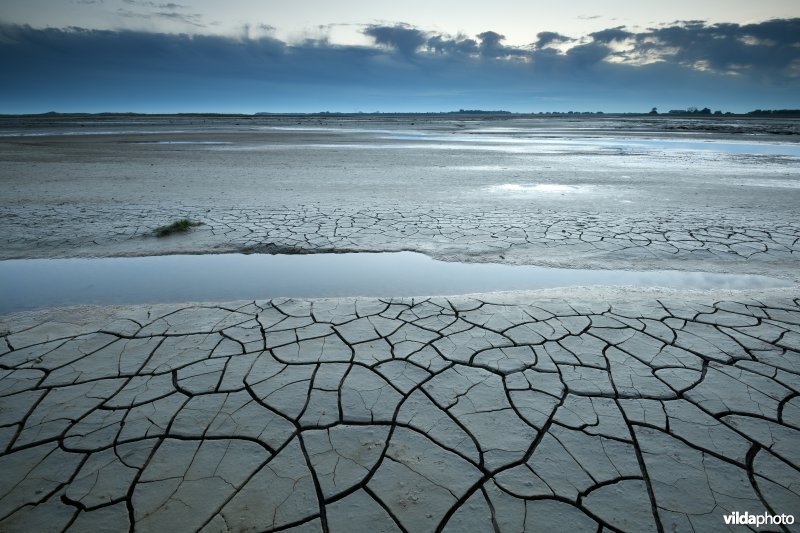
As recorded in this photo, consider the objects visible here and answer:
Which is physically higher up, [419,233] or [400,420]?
[419,233]

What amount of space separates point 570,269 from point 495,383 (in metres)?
2.48

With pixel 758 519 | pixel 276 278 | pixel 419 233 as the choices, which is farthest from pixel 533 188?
pixel 758 519

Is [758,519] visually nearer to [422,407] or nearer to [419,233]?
[422,407]

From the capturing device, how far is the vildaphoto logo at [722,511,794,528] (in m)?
1.53

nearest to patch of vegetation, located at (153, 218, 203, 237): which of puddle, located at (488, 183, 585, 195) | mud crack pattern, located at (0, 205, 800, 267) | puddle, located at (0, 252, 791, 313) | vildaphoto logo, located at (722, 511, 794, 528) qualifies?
mud crack pattern, located at (0, 205, 800, 267)

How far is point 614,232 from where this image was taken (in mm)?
5500

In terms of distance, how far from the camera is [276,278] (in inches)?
164

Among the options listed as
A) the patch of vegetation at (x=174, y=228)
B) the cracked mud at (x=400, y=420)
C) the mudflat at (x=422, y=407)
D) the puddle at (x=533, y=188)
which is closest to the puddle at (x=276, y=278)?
the mudflat at (x=422, y=407)

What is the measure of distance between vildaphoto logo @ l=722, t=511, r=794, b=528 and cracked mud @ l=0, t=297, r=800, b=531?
3cm

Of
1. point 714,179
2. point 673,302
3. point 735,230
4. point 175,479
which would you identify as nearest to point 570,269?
point 673,302

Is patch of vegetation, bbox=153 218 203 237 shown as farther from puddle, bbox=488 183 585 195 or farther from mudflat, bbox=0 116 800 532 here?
puddle, bbox=488 183 585 195

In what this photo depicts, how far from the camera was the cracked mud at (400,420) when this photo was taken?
63.2 inches

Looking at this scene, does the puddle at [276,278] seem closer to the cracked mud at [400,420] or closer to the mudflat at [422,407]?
the mudflat at [422,407]

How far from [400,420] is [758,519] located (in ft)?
4.95
